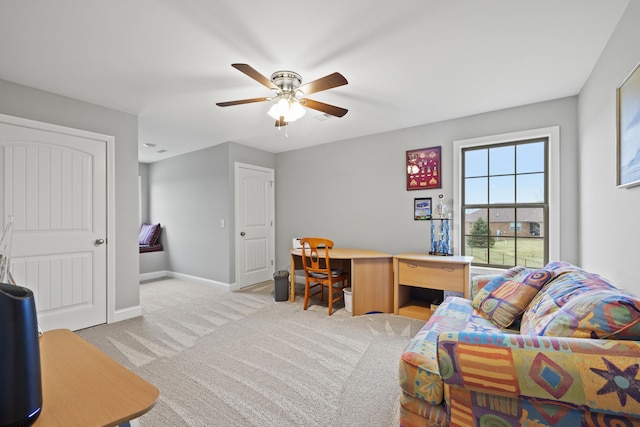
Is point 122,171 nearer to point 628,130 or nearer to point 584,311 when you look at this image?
Result: point 584,311

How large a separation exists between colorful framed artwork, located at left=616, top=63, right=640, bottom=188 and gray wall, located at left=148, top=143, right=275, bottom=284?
4244 millimetres

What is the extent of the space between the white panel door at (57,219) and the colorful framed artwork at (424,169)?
3652 millimetres

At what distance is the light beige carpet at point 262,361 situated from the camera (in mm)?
1726

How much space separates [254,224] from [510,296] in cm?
384

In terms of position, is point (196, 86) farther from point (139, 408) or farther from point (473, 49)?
point (139, 408)

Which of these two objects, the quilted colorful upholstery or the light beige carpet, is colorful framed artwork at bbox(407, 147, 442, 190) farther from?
the quilted colorful upholstery

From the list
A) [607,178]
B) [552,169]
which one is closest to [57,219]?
[607,178]

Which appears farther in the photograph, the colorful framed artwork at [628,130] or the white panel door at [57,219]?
the white panel door at [57,219]

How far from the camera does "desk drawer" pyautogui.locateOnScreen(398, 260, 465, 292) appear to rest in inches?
117

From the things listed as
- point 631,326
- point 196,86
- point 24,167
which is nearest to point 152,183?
point 24,167

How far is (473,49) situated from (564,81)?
1.19 m

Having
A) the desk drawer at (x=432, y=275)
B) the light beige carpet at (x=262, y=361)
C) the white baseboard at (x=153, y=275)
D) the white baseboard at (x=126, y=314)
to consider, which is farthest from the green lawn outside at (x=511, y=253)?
the white baseboard at (x=153, y=275)

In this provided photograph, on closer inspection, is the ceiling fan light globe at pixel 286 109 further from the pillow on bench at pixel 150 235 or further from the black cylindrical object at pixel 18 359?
the pillow on bench at pixel 150 235

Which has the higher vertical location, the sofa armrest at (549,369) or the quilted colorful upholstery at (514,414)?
the sofa armrest at (549,369)
